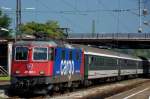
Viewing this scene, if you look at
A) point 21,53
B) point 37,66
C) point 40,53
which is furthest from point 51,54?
point 21,53

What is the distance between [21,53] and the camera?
29.5m

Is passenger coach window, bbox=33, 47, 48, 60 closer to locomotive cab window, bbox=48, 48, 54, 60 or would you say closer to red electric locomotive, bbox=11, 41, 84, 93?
red electric locomotive, bbox=11, 41, 84, 93

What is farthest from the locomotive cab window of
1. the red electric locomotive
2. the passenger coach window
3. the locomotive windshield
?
the locomotive windshield

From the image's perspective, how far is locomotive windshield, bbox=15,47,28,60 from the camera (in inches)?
1153

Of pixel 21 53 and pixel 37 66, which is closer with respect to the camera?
pixel 37 66

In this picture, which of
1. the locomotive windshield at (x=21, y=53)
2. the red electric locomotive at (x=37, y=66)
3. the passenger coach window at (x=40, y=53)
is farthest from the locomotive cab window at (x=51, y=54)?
the locomotive windshield at (x=21, y=53)

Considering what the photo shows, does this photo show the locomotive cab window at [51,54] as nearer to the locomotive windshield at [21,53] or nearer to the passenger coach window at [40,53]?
the passenger coach window at [40,53]

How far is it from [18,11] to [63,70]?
21.3 metres

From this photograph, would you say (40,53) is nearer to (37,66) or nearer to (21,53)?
(37,66)

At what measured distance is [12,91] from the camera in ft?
96.9

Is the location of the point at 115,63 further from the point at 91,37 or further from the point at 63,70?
the point at 91,37

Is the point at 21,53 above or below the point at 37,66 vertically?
above

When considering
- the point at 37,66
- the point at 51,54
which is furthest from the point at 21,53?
the point at 51,54

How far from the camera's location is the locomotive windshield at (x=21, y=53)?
29281mm
